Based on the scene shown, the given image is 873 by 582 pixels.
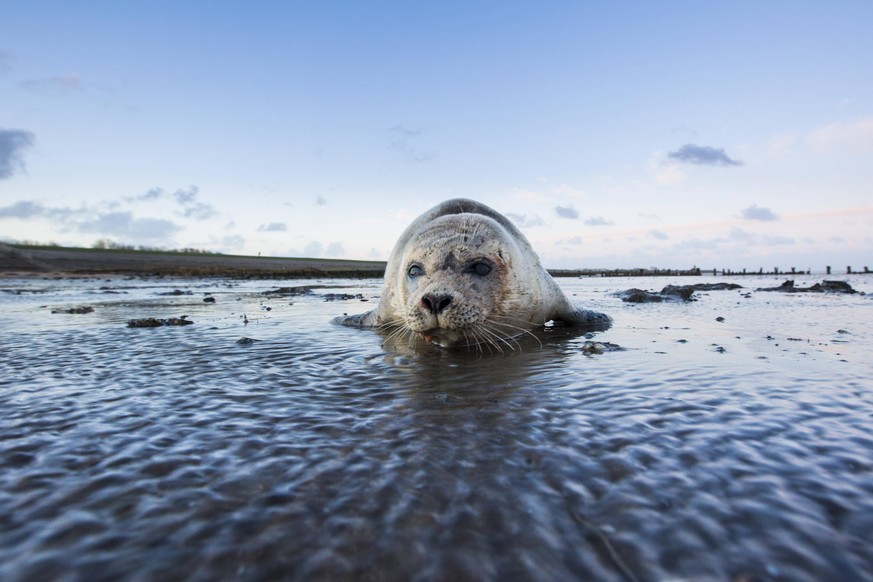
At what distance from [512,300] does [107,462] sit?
5.11 m

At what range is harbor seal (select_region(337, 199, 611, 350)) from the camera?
5.82m

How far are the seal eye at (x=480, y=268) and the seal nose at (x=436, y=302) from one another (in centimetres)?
100

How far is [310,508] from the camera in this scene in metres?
2.00

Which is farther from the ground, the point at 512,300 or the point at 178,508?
the point at 512,300

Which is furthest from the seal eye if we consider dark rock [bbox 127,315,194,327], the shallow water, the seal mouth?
dark rock [bbox 127,315,194,327]

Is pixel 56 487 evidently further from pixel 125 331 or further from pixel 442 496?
pixel 125 331

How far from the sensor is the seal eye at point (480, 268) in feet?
21.6

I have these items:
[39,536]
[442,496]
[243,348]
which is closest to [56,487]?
[39,536]

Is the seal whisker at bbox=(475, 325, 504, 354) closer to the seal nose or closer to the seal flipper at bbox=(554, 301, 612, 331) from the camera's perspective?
the seal nose

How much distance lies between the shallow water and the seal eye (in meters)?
1.88

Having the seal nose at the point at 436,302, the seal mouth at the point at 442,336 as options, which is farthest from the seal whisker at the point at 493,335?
the seal nose at the point at 436,302

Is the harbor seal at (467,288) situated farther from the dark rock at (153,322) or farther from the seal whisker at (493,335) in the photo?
the dark rock at (153,322)

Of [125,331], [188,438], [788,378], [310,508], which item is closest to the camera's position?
A: [310,508]

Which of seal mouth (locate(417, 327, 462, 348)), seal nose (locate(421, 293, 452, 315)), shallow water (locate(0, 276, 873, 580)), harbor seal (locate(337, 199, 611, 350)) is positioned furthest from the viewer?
seal mouth (locate(417, 327, 462, 348))
